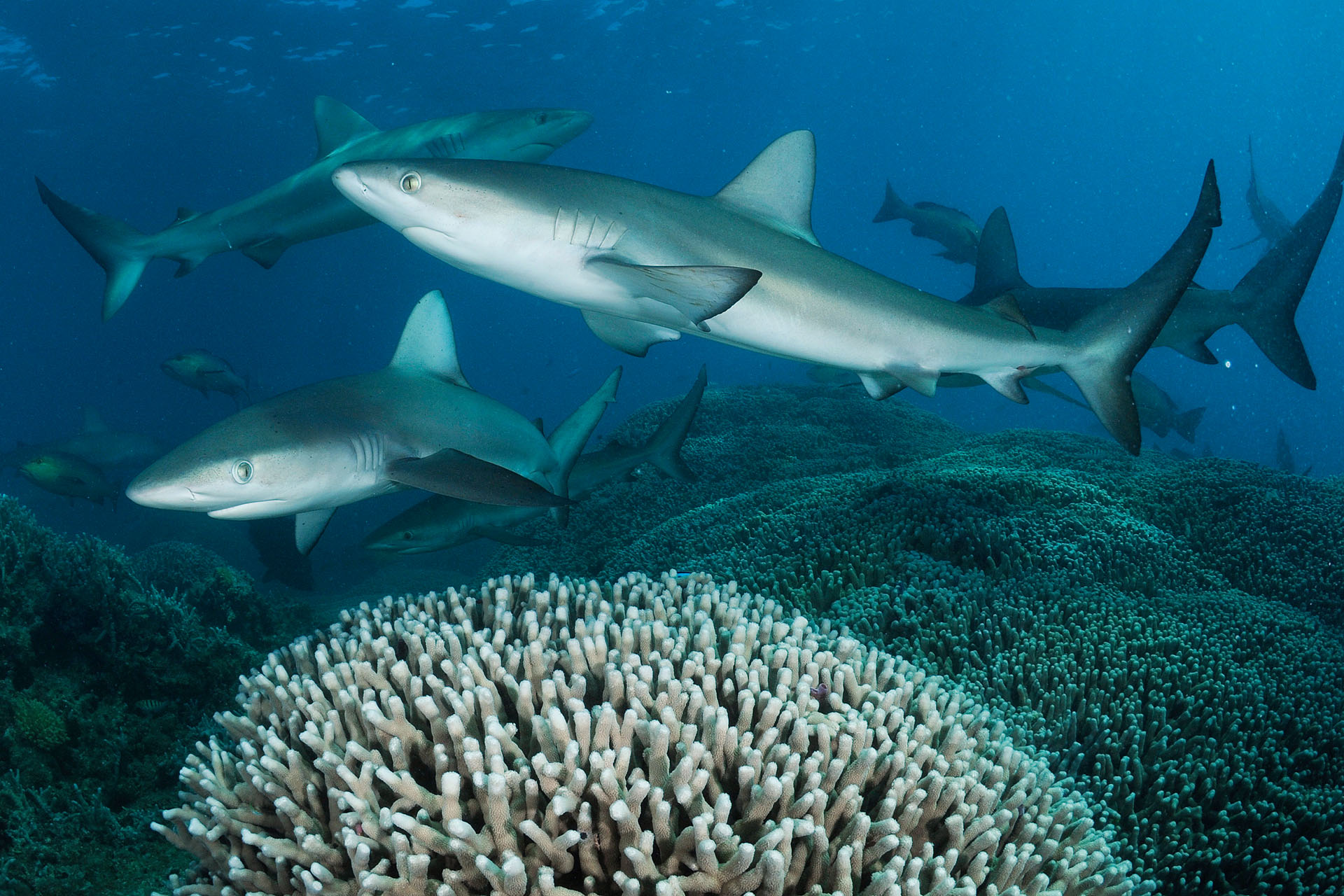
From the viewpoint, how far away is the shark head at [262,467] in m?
3.02

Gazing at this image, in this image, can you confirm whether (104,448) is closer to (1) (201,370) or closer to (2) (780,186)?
(1) (201,370)

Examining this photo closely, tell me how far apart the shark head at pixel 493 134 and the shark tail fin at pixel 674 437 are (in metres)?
3.61

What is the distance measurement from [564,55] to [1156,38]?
96.2m

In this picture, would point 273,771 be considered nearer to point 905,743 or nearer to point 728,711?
point 728,711

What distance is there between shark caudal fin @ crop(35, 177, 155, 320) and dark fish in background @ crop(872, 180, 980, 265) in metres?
11.8

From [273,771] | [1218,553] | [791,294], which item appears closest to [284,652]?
[273,771]

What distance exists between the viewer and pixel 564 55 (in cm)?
4575

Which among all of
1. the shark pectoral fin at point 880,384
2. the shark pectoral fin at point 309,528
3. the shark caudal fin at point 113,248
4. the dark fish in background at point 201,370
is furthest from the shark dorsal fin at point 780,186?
the dark fish in background at point 201,370

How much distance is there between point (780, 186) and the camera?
3869mm

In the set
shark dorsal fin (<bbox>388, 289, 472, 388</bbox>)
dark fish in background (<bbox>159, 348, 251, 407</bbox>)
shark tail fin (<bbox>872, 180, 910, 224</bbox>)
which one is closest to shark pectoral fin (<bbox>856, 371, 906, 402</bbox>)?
shark dorsal fin (<bbox>388, 289, 472, 388</bbox>)

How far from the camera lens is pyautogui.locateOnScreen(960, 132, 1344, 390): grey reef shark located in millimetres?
6035

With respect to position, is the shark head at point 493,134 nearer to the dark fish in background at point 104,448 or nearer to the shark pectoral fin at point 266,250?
the shark pectoral fin at point 266,250

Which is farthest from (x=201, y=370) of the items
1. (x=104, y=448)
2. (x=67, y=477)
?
(x=104, y=448)

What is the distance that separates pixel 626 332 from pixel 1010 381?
2.24 m
